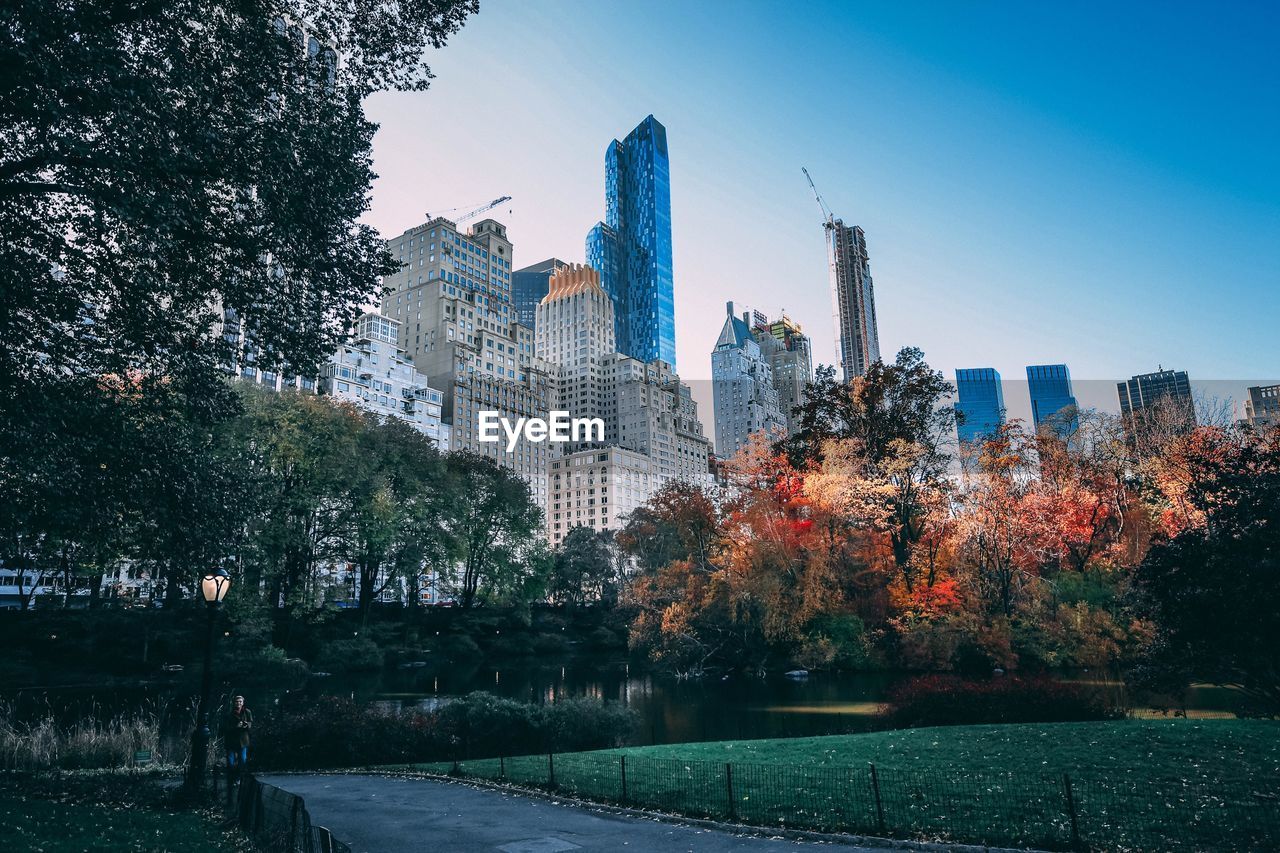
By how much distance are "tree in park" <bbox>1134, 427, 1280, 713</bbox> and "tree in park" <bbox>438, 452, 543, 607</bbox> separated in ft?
188

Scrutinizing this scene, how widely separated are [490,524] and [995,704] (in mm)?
53771

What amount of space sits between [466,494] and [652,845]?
198 feet

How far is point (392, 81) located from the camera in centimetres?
1387

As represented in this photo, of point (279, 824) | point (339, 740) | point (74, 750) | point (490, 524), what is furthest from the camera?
point (490, 524)

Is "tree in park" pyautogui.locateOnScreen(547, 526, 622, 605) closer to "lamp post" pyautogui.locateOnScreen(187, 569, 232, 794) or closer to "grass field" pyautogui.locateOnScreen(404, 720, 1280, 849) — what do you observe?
"grass field" pyautogui.locateOnScreen(404, 720, 1280, 849)

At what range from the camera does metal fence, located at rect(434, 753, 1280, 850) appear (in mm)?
10344

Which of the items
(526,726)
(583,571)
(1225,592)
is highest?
(583,571)

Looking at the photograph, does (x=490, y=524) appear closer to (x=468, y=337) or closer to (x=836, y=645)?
(x=836, y=645)

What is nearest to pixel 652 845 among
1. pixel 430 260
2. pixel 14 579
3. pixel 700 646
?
pixel 700 646

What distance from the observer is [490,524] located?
70.4 metres

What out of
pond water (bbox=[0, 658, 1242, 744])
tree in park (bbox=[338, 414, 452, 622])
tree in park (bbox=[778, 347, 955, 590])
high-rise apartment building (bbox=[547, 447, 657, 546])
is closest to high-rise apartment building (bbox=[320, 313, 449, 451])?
high-rise apartment building (bbox=[547, 447, 657, 546])

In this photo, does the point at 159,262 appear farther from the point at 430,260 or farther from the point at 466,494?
the point at 430,260

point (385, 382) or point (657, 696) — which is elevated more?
point (385, 382)

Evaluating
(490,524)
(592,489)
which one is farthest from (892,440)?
(592,489)
